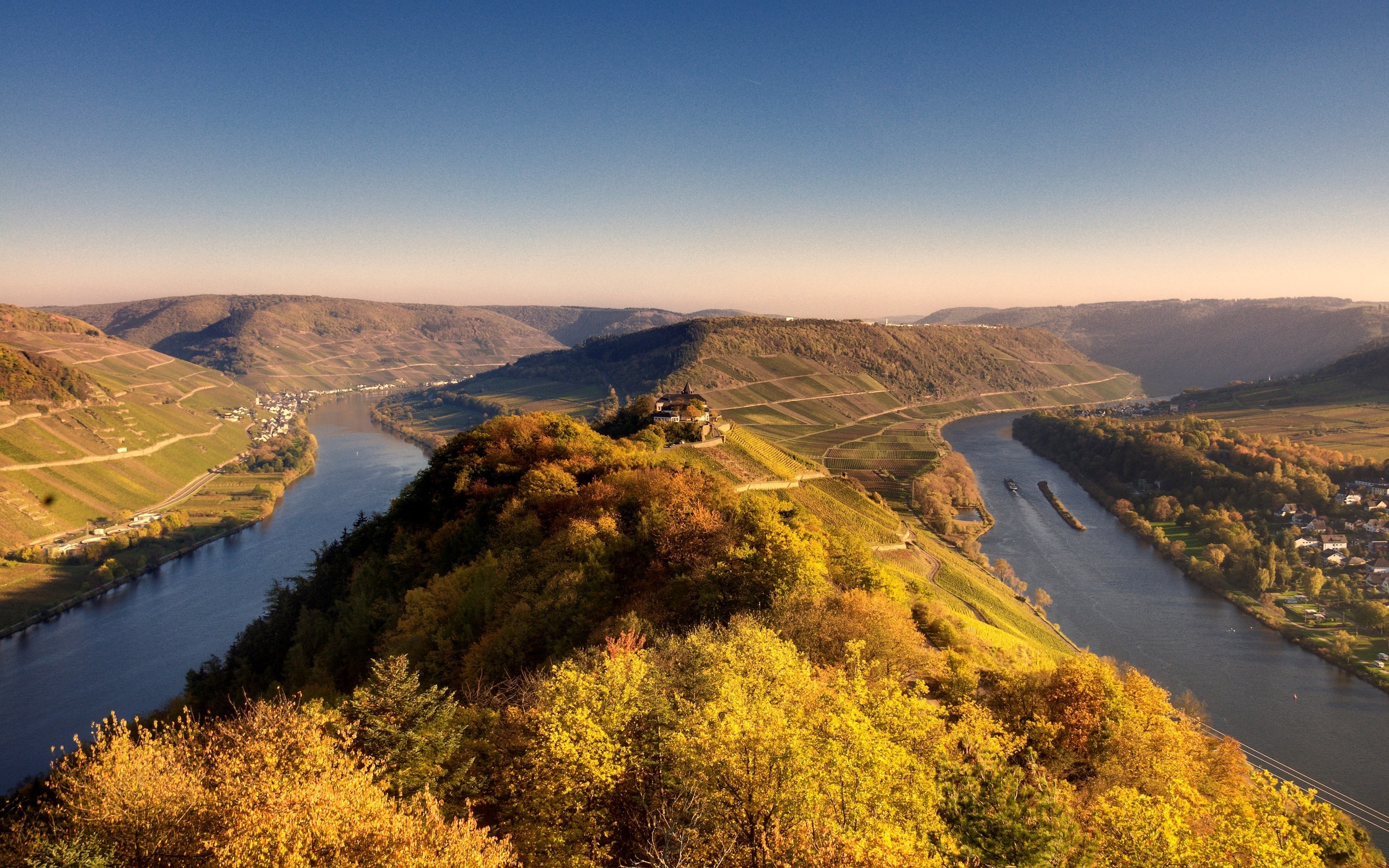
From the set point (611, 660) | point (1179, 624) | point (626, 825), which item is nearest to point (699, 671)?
point (611, 660)

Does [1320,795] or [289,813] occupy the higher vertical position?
[289,813]

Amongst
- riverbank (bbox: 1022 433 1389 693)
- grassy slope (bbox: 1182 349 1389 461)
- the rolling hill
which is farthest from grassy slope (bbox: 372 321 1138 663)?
grassy slope (bbox: 1182 349 1389 461)

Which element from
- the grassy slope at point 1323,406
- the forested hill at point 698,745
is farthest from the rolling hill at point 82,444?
the grassy slope at point 1323,406

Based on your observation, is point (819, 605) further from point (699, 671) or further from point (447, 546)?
point (447, 546)

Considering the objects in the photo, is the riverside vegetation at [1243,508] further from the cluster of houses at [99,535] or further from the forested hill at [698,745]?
the cluster of houses at [99,535]

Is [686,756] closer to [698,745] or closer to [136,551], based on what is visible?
[698,745]

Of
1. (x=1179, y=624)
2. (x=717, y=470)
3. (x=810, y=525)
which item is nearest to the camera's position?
(x=810, y=525)
